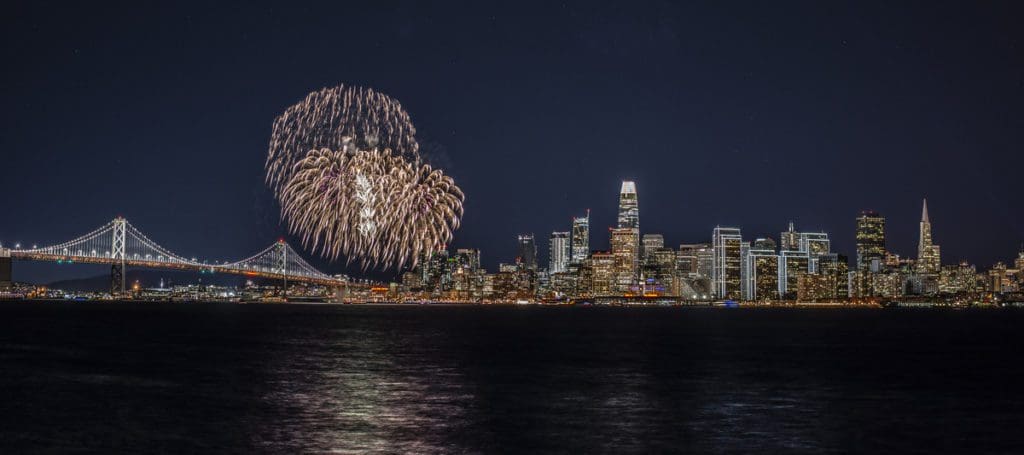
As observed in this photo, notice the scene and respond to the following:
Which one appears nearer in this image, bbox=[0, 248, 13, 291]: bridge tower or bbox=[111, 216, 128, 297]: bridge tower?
bbox=[111, 216, 128, 297]: bridge tower

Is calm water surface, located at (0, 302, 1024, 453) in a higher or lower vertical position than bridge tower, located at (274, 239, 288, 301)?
Result: lower

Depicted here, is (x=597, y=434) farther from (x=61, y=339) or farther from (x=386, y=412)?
(x=61, y=339)

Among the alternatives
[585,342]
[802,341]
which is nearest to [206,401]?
[585,342]

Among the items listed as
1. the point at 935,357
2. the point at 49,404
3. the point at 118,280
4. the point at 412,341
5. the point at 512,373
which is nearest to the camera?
the point at 49,404

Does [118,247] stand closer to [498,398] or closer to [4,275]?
[4,275]

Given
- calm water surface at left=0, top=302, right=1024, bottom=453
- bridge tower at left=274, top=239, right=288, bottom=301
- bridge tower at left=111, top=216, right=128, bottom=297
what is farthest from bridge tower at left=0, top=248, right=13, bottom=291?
calm water surface at left=0, top=302, right=1024, bottom=453

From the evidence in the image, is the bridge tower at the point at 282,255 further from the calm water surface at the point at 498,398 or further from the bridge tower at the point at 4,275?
the calm water surface at the point at 498,398

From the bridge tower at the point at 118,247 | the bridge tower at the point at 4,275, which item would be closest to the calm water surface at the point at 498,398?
the bridge tower at the point at 118,247

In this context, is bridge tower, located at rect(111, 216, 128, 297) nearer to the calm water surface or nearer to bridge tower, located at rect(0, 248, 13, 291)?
bridge tower, located at rect(0, 248, 13, 291)
